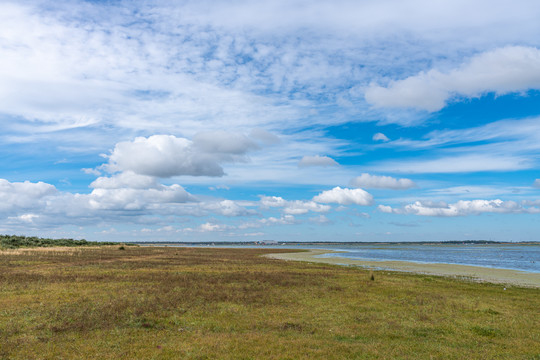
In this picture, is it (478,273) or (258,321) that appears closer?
(258,321)

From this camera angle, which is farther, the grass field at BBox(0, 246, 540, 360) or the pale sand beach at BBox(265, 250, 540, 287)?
the pale sand beach at BBox(265, 250, 540, 287)

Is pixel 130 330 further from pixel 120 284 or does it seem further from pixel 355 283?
pixel 355 283

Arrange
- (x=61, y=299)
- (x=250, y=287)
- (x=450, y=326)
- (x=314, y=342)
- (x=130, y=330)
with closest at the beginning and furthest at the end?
(x=314, y=342) → (x=130, y=330) → (x=450, y=326) → (x=61, y=299) → (x=250, y=287)

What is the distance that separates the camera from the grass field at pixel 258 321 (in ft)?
48.2

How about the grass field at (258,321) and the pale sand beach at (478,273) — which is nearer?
the grass field at (258,321)

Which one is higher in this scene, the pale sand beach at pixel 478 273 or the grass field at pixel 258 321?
the grass field at pixel 258 321

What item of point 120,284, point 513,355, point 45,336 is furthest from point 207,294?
point 513,355

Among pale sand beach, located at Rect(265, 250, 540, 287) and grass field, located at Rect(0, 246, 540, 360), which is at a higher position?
grass field, located at Rect(0, 246, 540, 360)

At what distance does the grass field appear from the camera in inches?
579

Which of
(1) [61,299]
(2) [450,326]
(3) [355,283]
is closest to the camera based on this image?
(2) [450,326]

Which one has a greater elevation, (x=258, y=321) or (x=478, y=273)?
(x=258, y=321)

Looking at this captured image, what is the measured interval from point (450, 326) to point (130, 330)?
51.9 ft

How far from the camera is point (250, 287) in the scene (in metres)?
30.0

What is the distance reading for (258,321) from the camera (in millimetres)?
19328
